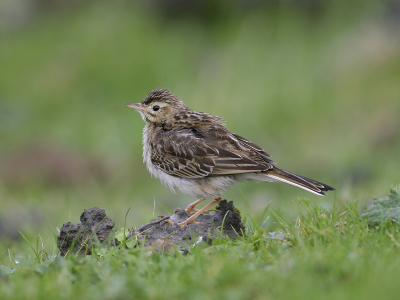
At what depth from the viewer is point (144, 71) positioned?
2003cm

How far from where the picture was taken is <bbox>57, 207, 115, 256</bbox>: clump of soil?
233 inches

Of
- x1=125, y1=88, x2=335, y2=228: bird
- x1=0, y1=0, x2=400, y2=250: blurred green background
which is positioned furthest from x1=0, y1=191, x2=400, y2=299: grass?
x1=0, y1=0, x2=400, y2=250: blurred green background

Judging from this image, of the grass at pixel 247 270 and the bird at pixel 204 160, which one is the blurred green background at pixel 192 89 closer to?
the bird at pixel 204 160

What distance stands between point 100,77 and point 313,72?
795 centimetres

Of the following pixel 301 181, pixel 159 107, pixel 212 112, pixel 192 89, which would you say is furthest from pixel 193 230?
pixel 192 89

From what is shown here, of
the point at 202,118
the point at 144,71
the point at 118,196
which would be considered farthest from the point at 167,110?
the point at 144,71

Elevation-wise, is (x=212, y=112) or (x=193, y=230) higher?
(x=212, y=112)

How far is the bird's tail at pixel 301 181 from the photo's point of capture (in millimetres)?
6228

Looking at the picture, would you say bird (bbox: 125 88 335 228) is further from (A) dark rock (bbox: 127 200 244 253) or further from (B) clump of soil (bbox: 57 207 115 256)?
(B) clump of soil (bbox: 57 207 115 256)

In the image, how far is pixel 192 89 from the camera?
17.9 m

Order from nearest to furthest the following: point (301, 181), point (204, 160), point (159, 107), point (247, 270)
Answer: point (247, 270) → point (301, 181) → point (204, 160) → point (159, 107)

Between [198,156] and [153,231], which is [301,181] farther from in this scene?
[153,231]

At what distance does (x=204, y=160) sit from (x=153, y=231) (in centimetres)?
130

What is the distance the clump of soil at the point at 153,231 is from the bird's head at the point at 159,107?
220 centimetres
